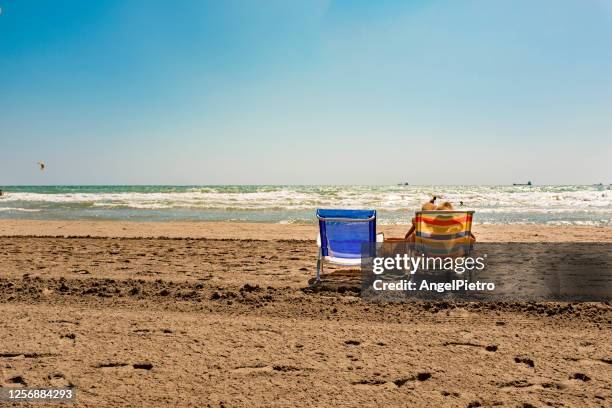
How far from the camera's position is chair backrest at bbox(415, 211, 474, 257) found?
5.11m

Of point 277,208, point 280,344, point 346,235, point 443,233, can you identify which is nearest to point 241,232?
point 346,235

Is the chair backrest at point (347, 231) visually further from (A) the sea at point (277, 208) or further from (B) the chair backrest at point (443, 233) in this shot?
(A) the sea at point (277, 208)

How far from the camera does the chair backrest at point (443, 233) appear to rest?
5105 mm

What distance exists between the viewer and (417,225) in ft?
17.0

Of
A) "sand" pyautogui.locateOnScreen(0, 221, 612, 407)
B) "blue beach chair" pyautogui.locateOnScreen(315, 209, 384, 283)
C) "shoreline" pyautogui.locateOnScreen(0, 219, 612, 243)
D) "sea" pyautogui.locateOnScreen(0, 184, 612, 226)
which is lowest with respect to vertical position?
"sand" pyautogui.locateOnScreen(0, 221, 612, 407)

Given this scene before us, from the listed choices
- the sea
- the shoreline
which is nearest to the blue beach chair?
the sea

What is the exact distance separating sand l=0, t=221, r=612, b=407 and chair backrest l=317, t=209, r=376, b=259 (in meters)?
0.47

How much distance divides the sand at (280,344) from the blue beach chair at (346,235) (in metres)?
0.38

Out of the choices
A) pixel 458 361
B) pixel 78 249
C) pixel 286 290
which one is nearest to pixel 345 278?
pixel 286 290

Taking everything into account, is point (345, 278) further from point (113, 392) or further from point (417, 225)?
point (113, 392)

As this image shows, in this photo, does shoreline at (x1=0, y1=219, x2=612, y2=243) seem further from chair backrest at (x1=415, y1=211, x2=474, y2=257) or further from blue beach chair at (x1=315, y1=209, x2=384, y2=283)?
chair backrest at (x1=415, y1=211, x2=474, y2=257)

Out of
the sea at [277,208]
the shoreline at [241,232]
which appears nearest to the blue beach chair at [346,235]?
the sea at [277,208]

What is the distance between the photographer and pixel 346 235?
5430mm

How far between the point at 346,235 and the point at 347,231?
57mm
